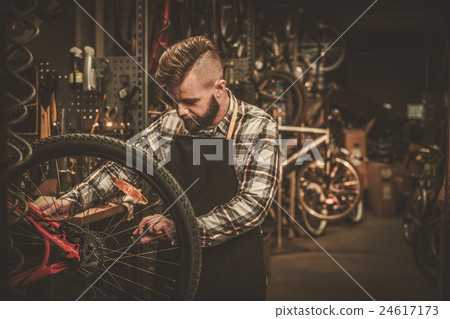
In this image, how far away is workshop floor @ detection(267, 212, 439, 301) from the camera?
3570mm

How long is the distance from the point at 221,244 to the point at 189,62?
0.69 m

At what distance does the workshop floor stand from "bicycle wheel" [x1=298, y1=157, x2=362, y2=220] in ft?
1.18

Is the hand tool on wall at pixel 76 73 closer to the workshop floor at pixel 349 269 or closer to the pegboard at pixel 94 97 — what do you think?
the pegboard at pixel 94 97

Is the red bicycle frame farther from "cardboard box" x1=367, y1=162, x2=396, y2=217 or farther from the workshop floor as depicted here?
"cardboard box" x1=367, y1=162, x2=396, y2=217

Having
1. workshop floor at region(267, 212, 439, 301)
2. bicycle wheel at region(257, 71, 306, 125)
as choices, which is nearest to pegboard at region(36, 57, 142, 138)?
workshop floor at region(267, 212, 439, 301)

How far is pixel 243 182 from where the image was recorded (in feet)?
5.33

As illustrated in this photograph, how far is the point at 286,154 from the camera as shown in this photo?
4949 mm

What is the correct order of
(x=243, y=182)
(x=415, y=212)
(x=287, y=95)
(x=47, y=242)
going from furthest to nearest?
(x=287, y=95), (x=415, y=212), (x=243, y=182), (x=47, y=242)

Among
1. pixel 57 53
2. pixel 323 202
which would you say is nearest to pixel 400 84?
pixel 323 202

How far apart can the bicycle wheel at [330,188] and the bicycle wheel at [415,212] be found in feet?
2.23

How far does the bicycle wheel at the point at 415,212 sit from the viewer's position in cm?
439

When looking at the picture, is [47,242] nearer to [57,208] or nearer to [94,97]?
[57,208]

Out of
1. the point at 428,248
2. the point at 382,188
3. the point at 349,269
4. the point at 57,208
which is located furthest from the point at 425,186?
the point at 57,208
